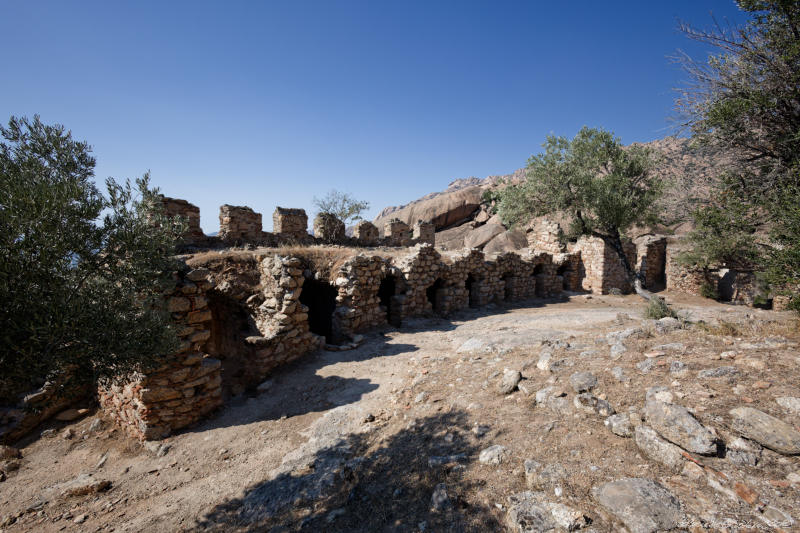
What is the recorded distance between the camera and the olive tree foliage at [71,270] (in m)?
3.31

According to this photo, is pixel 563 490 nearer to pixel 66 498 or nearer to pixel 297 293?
pixel 66 498

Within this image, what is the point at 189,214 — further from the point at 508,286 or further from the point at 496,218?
the point at 496,218

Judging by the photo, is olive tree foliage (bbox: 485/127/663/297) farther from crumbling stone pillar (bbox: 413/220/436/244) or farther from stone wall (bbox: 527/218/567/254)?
crumbling stone pillar (bbox: 413/220/436/244)

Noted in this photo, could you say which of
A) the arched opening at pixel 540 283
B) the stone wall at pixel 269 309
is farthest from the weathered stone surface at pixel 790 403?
the arched opening at pixel 540 283

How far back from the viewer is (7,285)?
10.4ft

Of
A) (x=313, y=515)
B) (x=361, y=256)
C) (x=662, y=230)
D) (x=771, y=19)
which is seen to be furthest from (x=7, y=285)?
(x=662, y=230)

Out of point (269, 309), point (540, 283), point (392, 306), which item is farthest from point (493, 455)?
point (540, 283)

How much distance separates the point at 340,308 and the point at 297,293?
1770 mm

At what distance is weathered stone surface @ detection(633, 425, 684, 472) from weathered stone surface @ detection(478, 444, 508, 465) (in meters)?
1.34

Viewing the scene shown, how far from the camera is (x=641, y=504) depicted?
8.25 feet

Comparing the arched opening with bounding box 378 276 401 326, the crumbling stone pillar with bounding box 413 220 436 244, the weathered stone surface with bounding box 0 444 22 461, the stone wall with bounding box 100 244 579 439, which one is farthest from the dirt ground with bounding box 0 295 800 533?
the crumbling stone pillar with bounding box 413 220 436 244

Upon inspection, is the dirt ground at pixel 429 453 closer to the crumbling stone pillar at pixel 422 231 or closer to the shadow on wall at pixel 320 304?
the shadow on wall at pixel 320 304

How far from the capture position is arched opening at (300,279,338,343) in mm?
11500

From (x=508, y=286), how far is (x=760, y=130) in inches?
415
